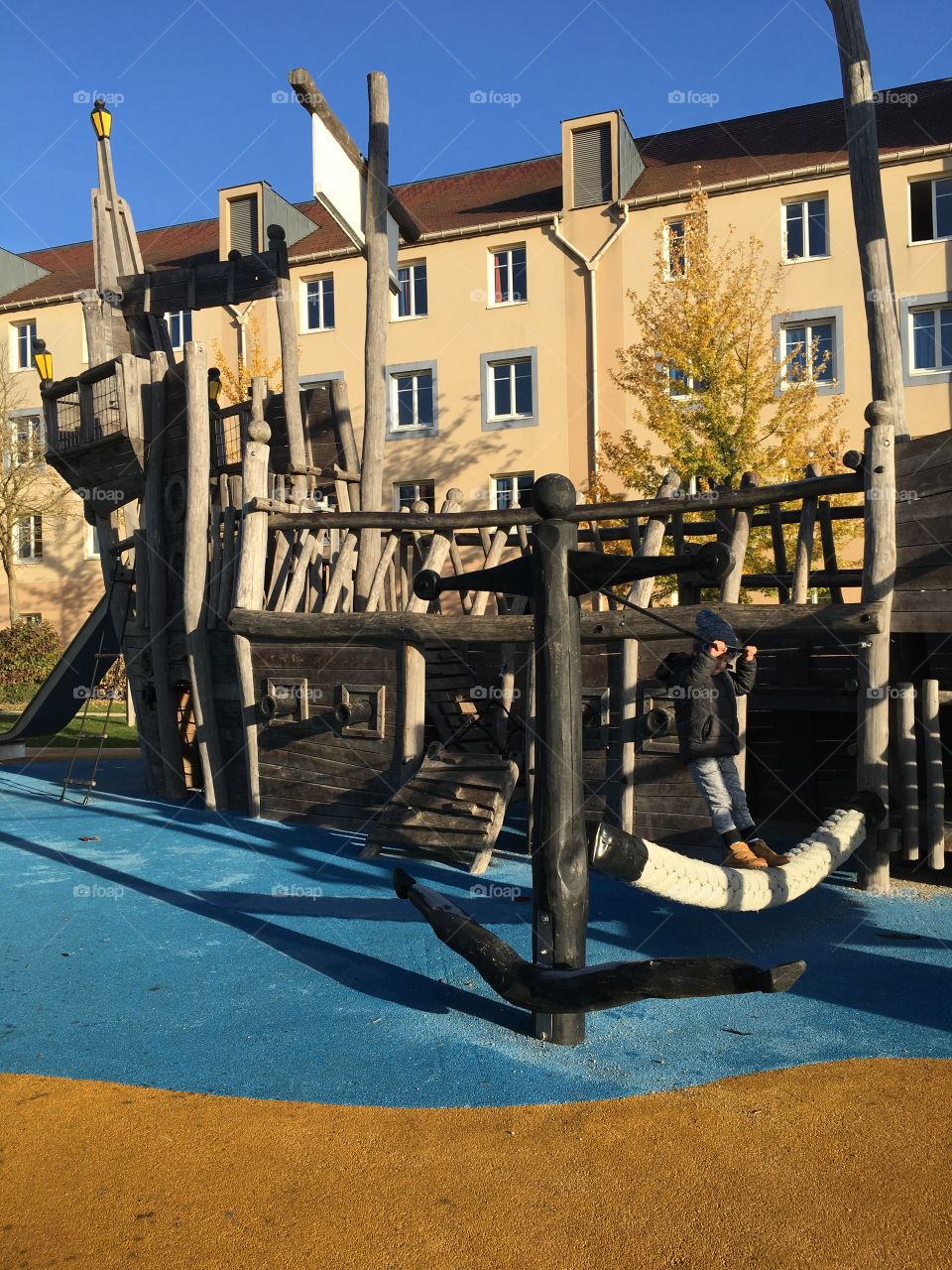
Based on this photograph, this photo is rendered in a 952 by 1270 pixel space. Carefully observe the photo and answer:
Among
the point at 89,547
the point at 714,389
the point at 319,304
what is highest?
the point at 319,304

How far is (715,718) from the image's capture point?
266 inches

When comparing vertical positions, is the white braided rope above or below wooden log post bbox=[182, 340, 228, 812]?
below

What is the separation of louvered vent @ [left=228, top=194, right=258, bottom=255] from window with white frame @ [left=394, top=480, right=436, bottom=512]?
32.0 feet

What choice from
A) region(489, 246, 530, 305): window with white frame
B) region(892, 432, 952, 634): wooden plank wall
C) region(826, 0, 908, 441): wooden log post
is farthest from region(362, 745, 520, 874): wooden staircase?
region(489, 246, 530, 305): window with white frame

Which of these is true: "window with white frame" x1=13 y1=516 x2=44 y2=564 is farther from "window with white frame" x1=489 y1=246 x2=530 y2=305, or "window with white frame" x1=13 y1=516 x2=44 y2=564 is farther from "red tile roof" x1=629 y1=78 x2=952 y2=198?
"red tile roof" x1=629 y1=78 x2=952 y2=198

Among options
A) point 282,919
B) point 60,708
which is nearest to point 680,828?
point 282,919

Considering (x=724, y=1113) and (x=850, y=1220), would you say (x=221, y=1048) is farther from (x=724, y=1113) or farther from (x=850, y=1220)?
(x=850, y=1220)

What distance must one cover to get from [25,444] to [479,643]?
24856mm

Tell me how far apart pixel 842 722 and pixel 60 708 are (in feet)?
35.1

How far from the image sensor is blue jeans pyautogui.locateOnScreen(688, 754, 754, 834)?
6.71 meters

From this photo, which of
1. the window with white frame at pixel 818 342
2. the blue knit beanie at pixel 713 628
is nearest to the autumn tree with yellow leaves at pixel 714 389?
the window with white frame at pixel 818 342

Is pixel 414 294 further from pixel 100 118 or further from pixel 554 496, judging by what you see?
pixel 554 496

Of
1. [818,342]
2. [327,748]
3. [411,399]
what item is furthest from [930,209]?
[327,748]

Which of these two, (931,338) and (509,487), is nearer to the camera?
(931,338)
